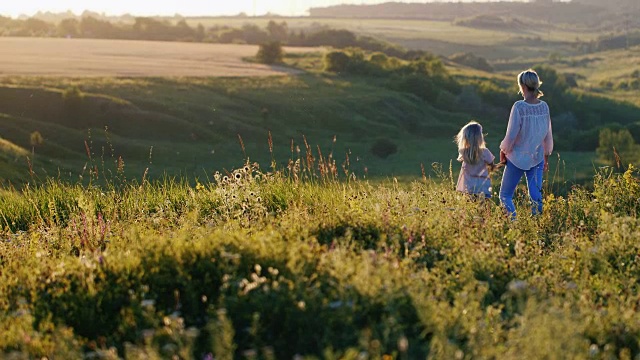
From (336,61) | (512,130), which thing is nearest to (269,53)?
(336,61)

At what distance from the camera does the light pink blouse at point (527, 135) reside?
33.3 feet

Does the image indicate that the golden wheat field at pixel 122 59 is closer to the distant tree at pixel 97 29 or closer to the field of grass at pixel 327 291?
the distant tree at pixel 97 29

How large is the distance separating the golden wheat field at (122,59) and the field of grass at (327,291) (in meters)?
99.9

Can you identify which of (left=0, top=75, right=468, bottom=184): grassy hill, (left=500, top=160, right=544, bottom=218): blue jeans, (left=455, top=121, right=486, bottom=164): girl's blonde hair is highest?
(left=455, top=121, right=486, bottom=164): girl's blonde hair

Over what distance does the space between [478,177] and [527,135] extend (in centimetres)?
85

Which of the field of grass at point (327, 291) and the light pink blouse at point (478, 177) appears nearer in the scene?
the field of grass at point (327, 291)

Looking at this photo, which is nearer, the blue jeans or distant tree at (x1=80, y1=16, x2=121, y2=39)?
the blue jeans

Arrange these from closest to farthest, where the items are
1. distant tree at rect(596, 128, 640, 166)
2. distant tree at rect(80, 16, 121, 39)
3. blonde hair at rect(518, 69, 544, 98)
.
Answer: blonde hair at rect(518, 69, 544, 98)
distant tree at rect(596, 128, 640, 166)
distant tree at rect(80, 16, 121, 39)

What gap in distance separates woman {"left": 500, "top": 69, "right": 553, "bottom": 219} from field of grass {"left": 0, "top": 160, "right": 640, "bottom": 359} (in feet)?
5.45

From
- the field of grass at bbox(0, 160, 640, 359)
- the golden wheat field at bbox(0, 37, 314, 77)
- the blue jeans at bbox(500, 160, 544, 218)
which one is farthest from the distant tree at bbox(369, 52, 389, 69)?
the field of grass at bbox(0, 160, 640, 359)

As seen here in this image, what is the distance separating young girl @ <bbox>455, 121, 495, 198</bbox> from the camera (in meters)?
10.3

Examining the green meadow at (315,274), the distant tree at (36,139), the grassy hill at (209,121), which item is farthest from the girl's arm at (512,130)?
the distant tree at (36,139)

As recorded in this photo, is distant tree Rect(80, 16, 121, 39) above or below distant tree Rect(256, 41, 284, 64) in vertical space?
above

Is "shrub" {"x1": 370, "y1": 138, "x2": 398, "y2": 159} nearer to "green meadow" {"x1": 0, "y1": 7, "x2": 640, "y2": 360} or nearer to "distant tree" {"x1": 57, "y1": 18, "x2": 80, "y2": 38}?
"green meadow" {"x1": 0, "y1": 7, "x2": 640, "y2": 360}
